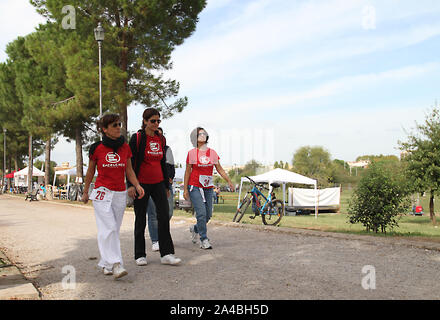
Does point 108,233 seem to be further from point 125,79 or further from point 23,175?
point 23,175

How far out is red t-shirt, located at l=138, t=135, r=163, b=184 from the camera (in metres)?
4.96

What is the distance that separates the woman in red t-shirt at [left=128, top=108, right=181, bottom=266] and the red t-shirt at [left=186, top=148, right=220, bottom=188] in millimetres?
984

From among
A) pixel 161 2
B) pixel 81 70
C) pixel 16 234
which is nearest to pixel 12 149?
pixel 81 70

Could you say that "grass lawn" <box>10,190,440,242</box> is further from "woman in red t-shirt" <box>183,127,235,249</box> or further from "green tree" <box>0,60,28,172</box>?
"green tree" <box>0,60,28,172</box>

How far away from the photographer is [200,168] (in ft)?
19.8

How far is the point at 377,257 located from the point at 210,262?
2.09m

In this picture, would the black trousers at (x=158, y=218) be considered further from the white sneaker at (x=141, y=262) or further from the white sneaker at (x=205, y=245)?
the white sneaker at (x=205, y=245)

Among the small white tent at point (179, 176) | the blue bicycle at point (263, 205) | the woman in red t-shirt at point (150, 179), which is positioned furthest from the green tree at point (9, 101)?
the woman in red t-shirt at point (150, 179)

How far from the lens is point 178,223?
9.59m

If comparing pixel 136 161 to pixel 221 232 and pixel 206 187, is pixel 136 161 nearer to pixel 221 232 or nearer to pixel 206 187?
pixel 206 187

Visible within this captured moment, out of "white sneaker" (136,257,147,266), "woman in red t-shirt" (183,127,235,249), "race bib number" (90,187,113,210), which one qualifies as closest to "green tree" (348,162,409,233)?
"woman in red t-shirt" (183,127,235,249)

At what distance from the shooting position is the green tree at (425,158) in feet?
62.4

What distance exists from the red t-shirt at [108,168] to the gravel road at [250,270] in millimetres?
974

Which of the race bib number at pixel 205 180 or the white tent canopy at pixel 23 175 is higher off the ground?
the white tent canopy at pixel 23 175
